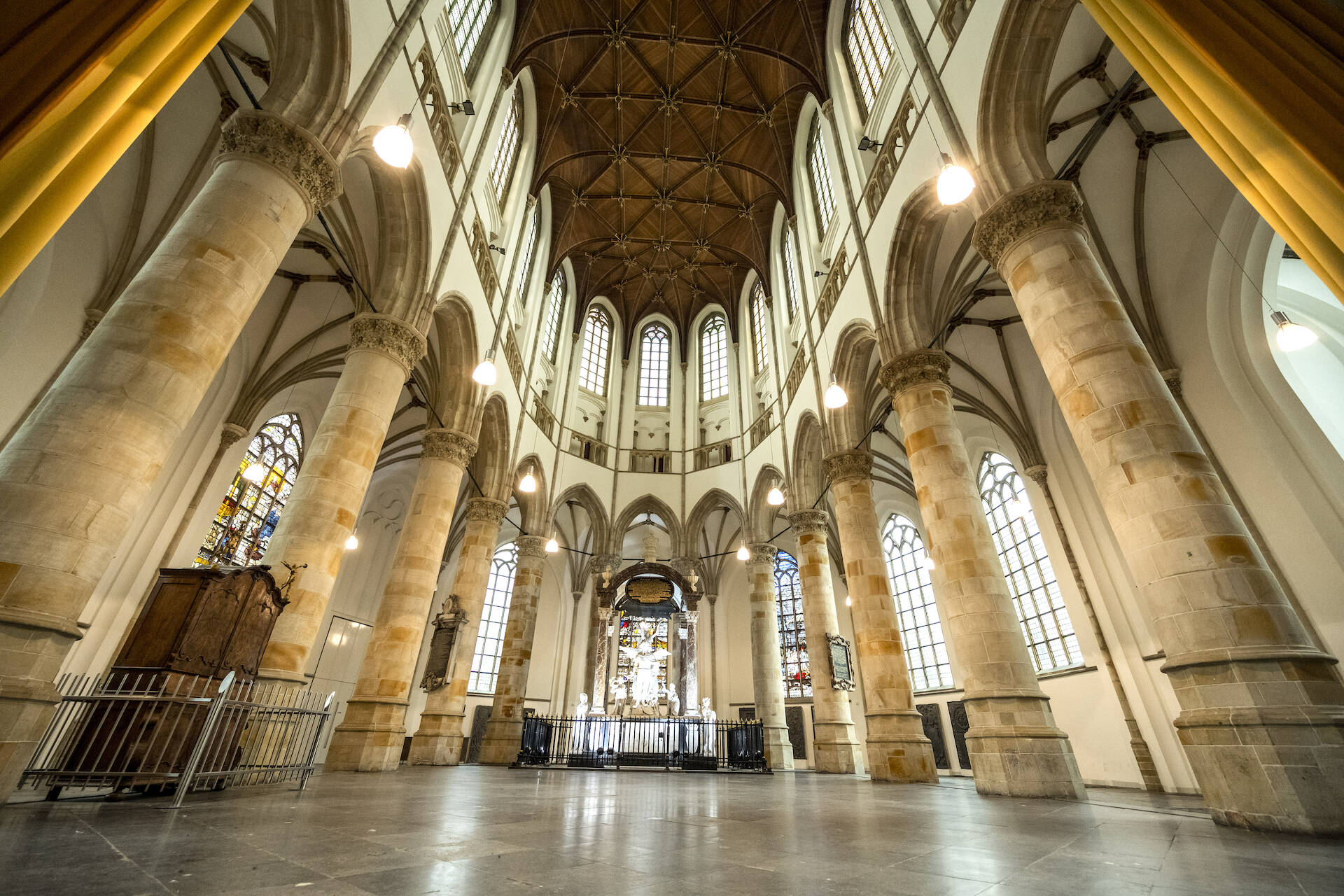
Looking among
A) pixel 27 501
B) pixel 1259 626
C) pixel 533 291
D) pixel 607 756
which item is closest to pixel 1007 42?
pixel 1259 626

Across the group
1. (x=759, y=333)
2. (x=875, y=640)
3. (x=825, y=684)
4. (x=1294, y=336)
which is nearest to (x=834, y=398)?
(x=875, y=640)

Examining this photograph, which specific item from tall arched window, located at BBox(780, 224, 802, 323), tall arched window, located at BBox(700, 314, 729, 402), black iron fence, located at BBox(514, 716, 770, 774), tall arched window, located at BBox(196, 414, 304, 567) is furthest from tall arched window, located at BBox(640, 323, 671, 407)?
black iron fence, located at BBox(514, 716, 770, 774)

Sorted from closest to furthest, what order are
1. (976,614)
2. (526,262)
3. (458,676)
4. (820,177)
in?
(976,614) < (458,676) < (820,177) < (526,262)

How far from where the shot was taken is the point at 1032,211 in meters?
6.68

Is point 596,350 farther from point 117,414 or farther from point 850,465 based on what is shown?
point 117,414

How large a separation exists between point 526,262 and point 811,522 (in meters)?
11.7

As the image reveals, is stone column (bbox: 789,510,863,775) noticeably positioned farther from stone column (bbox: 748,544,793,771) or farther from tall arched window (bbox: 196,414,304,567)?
tall arched window (bbox: 196,414,304,567)

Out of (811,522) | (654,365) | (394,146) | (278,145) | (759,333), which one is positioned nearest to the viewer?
(394,146)

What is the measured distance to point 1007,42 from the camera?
24.1 feet

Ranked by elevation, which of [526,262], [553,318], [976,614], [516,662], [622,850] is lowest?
[622,850]

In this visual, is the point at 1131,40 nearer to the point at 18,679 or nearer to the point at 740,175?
the point at 18,679

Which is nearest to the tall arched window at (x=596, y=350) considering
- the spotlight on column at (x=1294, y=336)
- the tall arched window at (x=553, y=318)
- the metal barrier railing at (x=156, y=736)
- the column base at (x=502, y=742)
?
the tall arched window at (x=553, y=318)

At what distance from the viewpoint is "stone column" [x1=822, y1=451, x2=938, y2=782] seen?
31.0 ft

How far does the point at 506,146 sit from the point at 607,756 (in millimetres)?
16532
